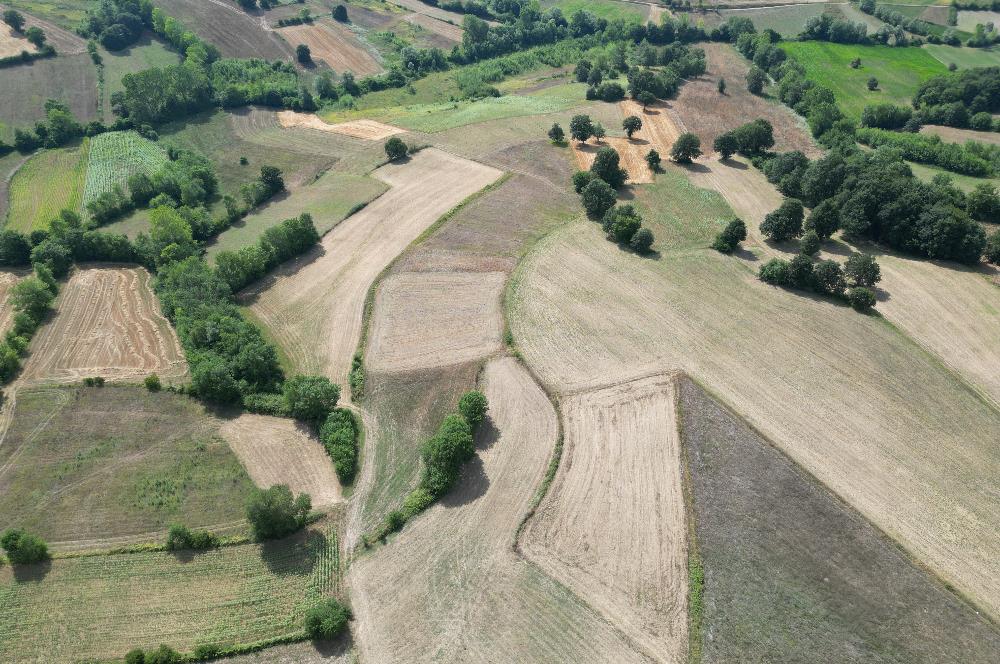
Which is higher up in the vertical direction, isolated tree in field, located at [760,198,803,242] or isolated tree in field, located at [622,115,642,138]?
isolated tree in field, located at [622,115,642,138]

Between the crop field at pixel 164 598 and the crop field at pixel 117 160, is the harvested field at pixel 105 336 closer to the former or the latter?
the crop field at pixel 164 598

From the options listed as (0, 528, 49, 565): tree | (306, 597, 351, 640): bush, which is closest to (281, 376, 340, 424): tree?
(306, 597, 351, 640): bush

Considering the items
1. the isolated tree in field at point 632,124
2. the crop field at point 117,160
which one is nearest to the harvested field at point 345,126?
the crop field at point 117,160

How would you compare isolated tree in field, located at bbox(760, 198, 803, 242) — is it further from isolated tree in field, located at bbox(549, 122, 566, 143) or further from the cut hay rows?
isolated tree in field, located at bbox(549, 122, 566, 143)

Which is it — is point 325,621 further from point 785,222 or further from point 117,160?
point 117,160

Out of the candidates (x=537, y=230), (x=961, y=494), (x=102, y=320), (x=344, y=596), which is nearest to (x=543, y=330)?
(x=537, y=230)

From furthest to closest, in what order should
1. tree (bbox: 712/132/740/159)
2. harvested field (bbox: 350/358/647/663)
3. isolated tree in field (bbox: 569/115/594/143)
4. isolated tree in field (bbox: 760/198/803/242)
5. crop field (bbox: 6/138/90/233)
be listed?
isolated tree in field (bbox: 569/115/594/143) < tree (bbox: 712/132/740/159) < crop field (bbox: 6/138/90/233) < isolated tree in field (bbox: 760/198/803/242) < harvested field (bbox: 350/358/647/663)

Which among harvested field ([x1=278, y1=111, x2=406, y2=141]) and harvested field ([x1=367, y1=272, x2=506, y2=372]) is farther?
harvested field ([x1=278, y1=111, x2=406, y2=141])

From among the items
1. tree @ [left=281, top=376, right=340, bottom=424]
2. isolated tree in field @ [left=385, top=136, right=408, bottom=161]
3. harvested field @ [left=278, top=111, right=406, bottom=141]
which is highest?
isolated tree in field @ [left=385, top=136, right=408, bottom=161]
